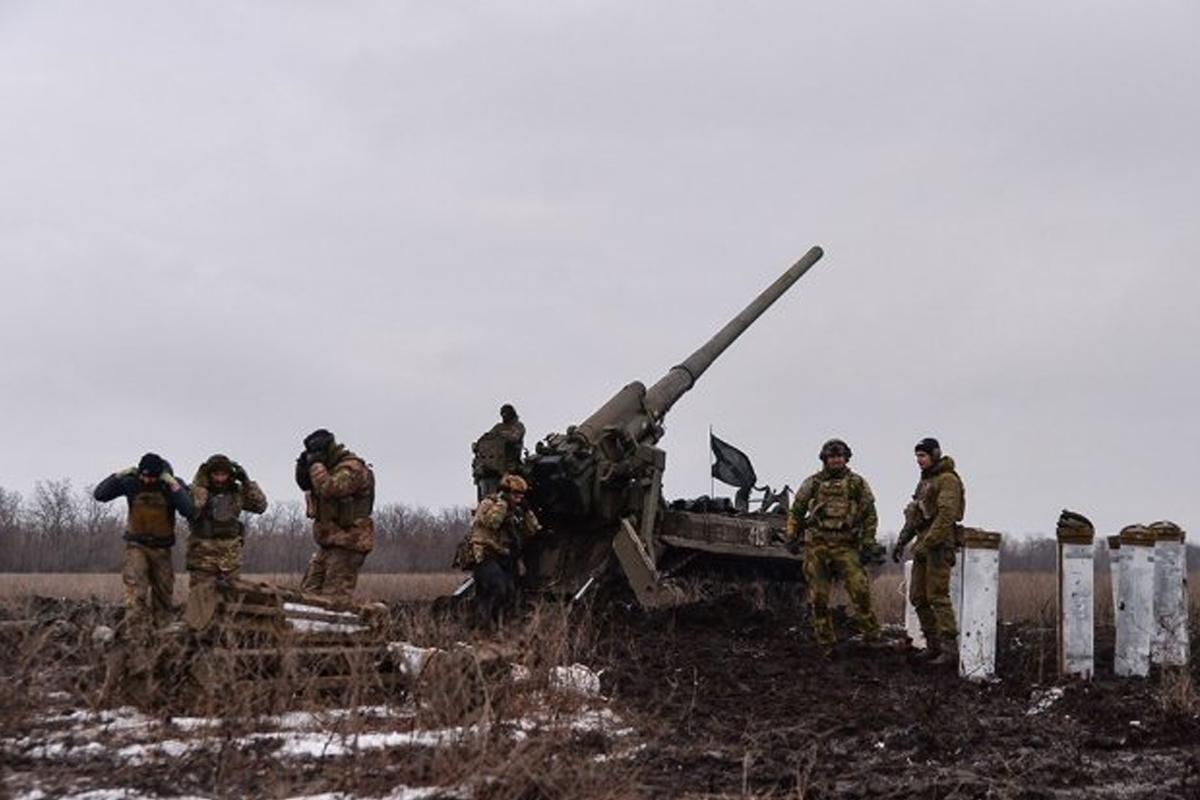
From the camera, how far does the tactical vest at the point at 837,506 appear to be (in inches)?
540

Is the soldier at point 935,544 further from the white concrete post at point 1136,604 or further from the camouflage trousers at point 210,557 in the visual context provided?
the camouflage trousers at point 210,557

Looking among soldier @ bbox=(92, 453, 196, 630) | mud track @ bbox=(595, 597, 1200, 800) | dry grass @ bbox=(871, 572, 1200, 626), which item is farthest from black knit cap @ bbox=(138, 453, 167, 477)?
dry grass @ bbox=(871, 572, 1200, 626)

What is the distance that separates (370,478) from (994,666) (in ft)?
17.6

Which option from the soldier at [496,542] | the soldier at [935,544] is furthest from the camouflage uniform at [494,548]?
the soldier at [935,544]

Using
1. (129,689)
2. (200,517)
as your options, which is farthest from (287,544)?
(129,689)

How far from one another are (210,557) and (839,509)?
206 inches

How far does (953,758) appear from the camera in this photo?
8.49 meters

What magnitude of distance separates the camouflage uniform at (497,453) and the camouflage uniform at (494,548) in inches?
117

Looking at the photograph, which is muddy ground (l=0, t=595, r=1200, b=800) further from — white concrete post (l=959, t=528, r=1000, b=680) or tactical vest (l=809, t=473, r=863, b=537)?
tactical vest (l=809, t=473, r=863, b=537)

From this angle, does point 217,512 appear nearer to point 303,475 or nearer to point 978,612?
point 303,475

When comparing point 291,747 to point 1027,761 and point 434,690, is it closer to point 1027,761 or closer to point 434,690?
point 434,690

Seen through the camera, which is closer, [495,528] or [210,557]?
[210,557]

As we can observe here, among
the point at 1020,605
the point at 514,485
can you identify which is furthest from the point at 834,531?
the point at 1020,605

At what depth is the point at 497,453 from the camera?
1758 cm
